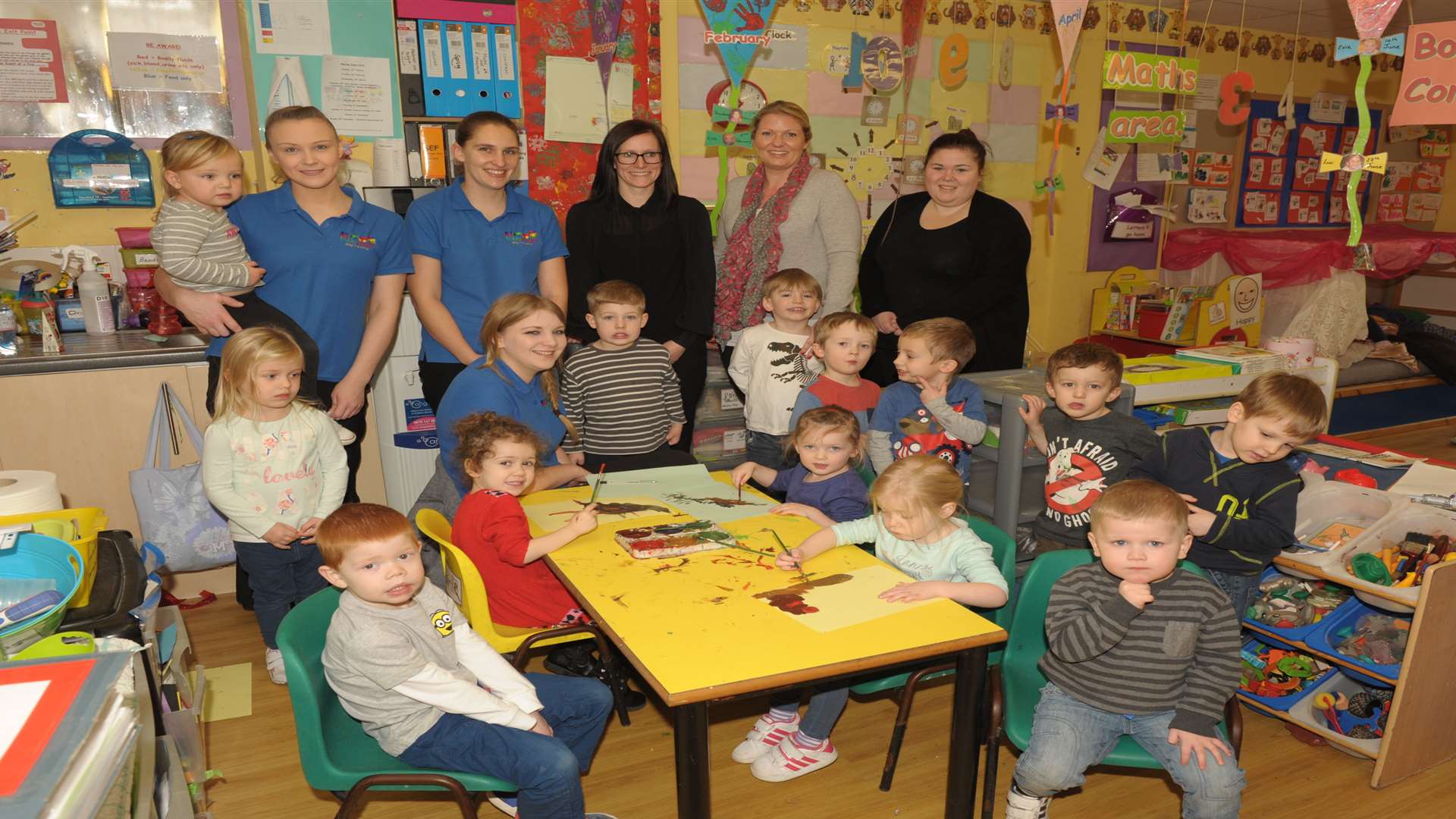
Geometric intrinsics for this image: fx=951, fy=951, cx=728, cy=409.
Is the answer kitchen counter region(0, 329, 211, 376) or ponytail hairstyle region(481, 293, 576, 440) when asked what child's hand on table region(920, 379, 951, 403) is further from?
kitchen counter region(0, 329, 211, 376)

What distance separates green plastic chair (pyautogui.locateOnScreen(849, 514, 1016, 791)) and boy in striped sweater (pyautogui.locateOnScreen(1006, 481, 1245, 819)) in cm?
21

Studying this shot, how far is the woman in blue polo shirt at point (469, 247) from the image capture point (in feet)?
9.93

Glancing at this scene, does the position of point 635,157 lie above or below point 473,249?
above

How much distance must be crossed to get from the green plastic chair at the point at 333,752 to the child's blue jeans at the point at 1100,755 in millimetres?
1035

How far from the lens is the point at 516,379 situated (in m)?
2.70

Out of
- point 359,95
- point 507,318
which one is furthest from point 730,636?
point 359,95

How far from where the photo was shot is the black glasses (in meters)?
3.14

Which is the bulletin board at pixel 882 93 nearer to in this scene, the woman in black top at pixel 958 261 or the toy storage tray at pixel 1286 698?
the woman in black top at pixel 958 261

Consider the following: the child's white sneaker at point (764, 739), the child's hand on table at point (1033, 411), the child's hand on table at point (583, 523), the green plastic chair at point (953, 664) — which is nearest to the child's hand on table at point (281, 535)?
the child's hand on table at point (583, 523)

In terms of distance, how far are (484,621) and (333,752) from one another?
1.51 ft

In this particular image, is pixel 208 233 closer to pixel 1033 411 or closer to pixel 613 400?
pixel 613 400

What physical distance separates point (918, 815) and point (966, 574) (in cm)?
65

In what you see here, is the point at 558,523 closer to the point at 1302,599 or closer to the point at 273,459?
the point at 273,459

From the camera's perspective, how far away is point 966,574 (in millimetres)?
2033
